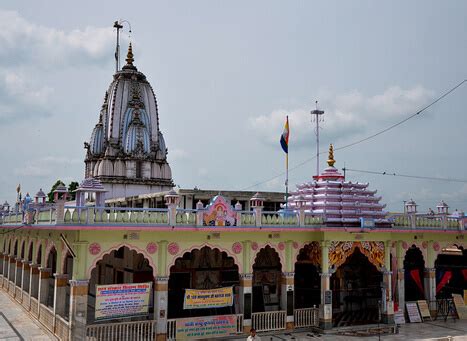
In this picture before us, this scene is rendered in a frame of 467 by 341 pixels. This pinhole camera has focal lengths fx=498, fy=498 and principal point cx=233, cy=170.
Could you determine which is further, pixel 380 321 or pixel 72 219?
pixel 380 321

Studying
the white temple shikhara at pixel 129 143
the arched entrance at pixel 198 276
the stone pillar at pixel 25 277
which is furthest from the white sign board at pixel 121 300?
the white temple shikhara at pixel 129 143

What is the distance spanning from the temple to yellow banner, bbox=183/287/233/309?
0.04 m

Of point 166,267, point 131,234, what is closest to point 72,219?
point 131,234

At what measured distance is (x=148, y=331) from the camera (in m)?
19.0

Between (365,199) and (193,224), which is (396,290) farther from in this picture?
(193,224)

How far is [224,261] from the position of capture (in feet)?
82.2

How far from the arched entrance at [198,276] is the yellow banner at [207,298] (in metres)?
2.00

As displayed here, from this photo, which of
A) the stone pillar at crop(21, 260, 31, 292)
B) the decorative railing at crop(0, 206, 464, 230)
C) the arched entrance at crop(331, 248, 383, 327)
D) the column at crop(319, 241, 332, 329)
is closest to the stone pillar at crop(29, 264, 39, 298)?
the stone pillar at crop(21, 260, 31, 292)

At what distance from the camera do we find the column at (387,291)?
77.0ft

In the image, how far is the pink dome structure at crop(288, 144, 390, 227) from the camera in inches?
923

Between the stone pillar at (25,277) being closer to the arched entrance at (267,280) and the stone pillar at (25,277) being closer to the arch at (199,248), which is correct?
the arch at (199,248)

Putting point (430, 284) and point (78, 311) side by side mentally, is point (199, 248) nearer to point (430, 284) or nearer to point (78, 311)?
point (78, 311)

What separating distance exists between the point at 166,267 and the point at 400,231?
11.8 metres

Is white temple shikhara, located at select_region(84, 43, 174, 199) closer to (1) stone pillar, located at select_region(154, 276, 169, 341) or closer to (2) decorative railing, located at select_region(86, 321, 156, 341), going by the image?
(1) stone pillar, located at select_region(154, 276, 169, 341)
